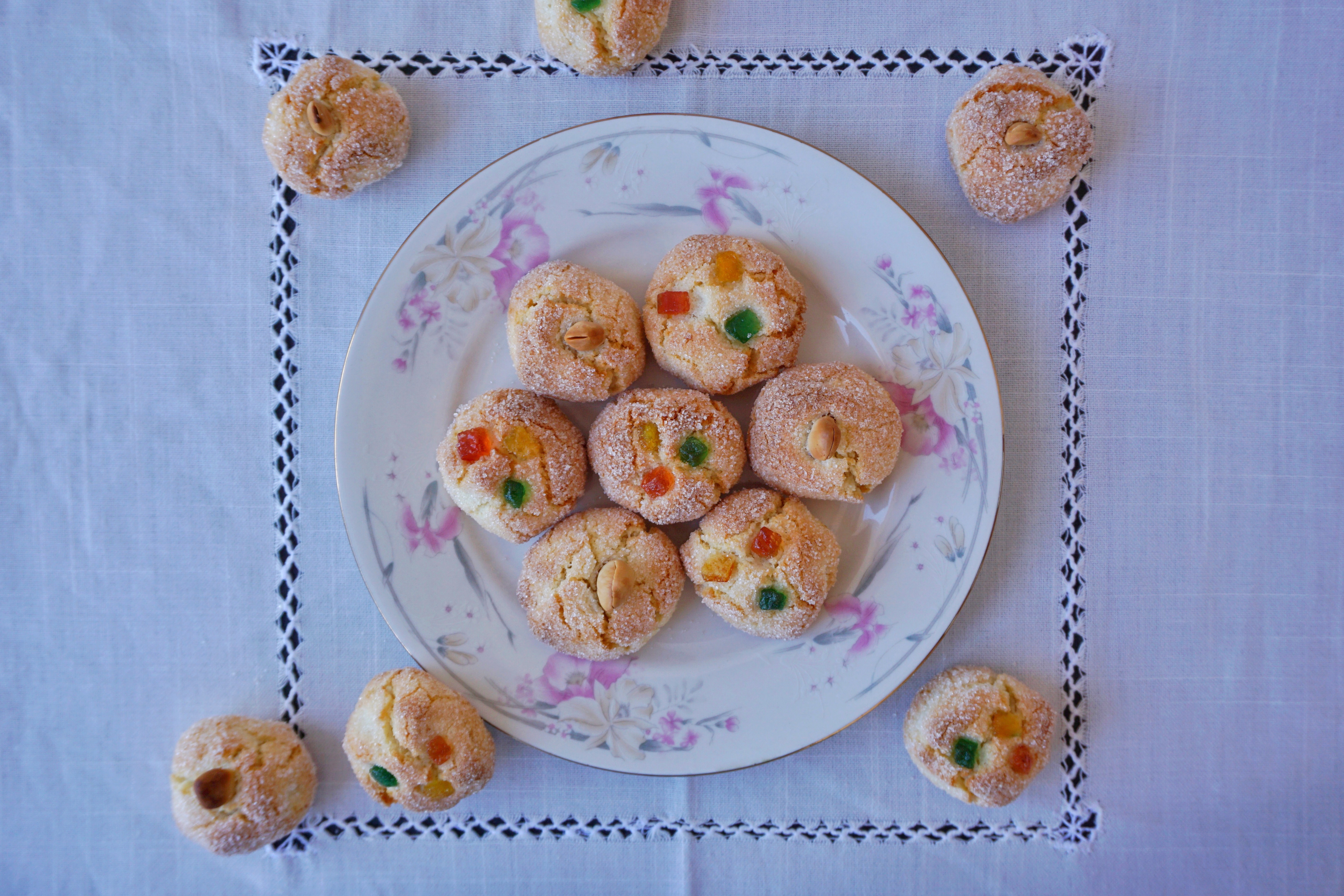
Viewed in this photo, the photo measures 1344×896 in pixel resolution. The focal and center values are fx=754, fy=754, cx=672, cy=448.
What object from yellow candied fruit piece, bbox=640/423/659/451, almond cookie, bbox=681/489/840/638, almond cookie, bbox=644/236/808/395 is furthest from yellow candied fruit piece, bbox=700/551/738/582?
almond cookie, bbox=644/236/808/395

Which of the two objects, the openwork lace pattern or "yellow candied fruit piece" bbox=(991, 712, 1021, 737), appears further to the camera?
the openwork lace pattern

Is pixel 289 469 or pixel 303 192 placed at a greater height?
pixel 303 192

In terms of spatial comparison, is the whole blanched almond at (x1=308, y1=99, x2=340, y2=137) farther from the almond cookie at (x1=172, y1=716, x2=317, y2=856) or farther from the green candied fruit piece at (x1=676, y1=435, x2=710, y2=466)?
the almond cookie at (x1=172, y1=716, x2=317, y2=856)

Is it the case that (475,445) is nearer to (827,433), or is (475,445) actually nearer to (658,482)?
(658,482)

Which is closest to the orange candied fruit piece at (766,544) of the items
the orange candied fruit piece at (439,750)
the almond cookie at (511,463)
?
the almond cookie at (511,463)

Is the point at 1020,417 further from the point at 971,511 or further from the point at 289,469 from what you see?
the point at 289,469

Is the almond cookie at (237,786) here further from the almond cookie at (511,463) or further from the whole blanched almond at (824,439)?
the whole blanched almond at (824,439)

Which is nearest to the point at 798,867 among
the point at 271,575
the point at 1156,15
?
the point at 271,575
